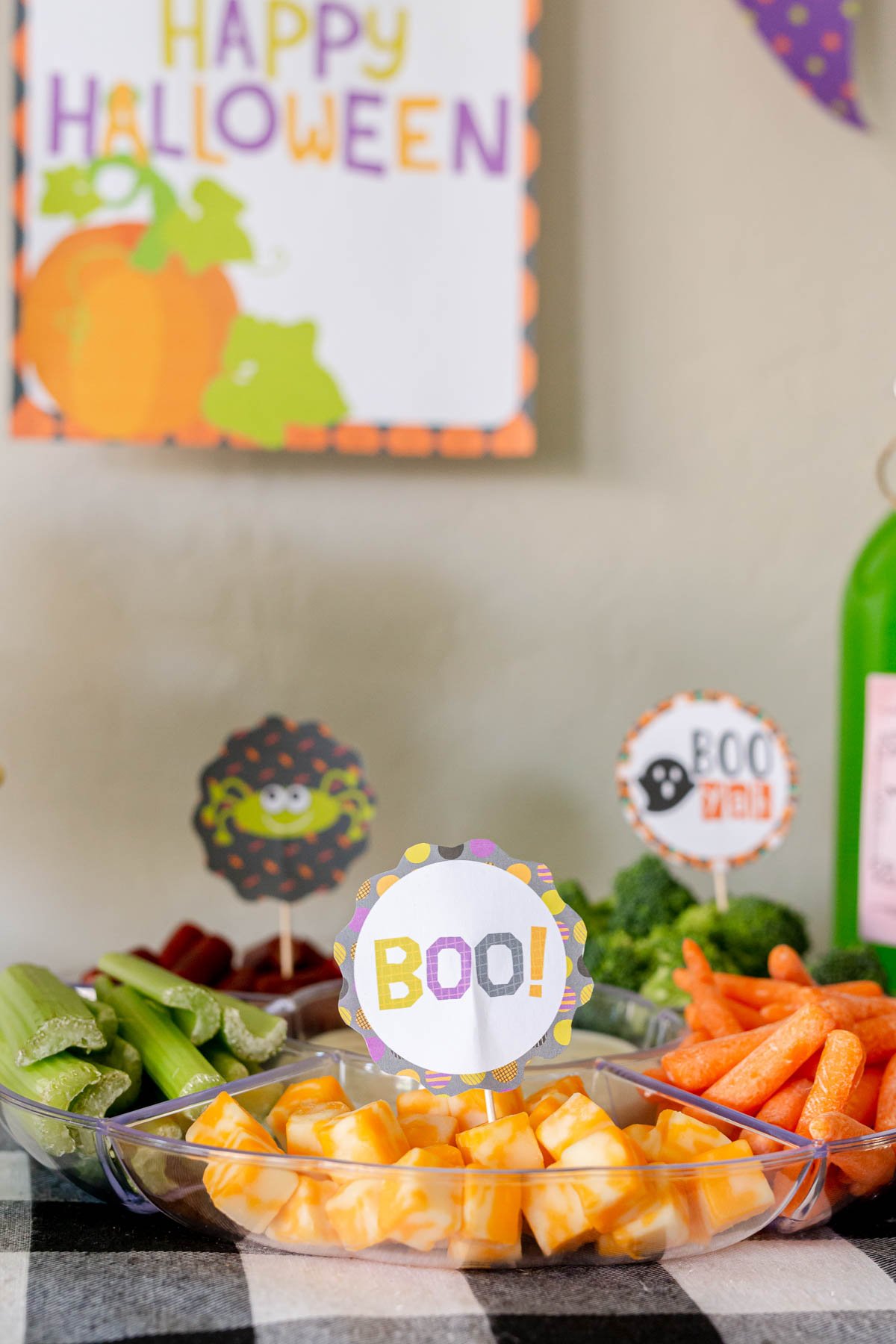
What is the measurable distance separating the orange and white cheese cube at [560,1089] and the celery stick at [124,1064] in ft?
0.81

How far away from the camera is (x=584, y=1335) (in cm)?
55

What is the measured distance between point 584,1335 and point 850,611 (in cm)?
86

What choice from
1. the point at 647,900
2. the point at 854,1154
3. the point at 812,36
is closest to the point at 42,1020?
the point at 854,1154

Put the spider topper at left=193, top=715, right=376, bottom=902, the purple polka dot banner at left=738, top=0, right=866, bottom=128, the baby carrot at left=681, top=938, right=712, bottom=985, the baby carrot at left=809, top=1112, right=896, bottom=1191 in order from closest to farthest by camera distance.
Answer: the baby carrot at left=809, top=1112, right=896, bottom=1191 → the baby carrot at left=681, top=938, right=712, bottom=985 → the spider topper at left=193, top=715, right=376, bottom=902 → the purple polka dot banner at left=738, top=0, right=866, bottom=128

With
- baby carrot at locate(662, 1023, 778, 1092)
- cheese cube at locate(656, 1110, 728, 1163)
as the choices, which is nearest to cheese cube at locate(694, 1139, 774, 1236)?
cheese cube at locate(656, 1110, 728, 1163)

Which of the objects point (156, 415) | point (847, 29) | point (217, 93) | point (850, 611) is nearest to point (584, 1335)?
point (850, 611)

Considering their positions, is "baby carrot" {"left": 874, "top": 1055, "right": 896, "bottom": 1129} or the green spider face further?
the green spider face

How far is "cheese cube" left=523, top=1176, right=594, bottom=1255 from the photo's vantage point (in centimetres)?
59

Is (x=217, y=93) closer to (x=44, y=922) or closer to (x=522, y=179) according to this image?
(x=522, y=179)

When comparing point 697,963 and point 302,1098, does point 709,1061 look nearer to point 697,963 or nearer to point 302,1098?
point 697,963

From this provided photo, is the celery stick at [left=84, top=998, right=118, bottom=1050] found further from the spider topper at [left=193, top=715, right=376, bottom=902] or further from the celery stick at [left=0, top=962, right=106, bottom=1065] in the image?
the spider topper at [left=193, top=715, right=376, bottom=902]

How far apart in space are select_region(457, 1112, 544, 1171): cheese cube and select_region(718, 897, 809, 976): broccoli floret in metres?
0.48

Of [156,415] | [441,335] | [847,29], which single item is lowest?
[156,415]

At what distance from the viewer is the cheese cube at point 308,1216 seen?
0.61m
